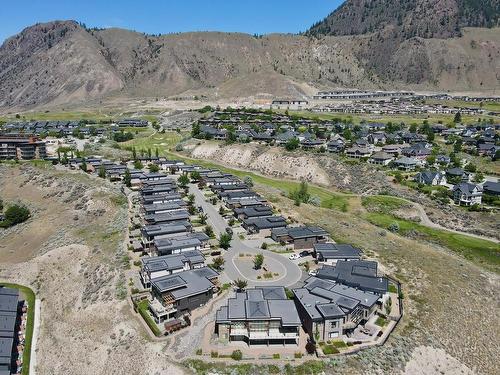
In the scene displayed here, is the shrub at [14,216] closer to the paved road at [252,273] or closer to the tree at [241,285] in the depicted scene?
the paved road at [252,273]

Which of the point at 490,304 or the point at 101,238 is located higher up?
the point at 101,238

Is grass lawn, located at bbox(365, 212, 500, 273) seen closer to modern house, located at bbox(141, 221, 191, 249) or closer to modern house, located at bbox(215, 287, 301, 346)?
modern house, located at bbox(215, 287, 301, 346)

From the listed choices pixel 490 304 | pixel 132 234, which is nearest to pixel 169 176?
pixel 132 234

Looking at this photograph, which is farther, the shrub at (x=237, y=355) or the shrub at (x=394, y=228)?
the shrub at (x=394, y=228)

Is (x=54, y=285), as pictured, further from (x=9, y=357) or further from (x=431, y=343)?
(x=431, y=343)

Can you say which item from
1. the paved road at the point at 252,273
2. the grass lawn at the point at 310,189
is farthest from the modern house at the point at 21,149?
the paved road at the point at 252,273

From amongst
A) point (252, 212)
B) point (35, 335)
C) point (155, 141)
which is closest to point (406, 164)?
point (252, 212)
